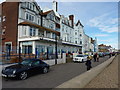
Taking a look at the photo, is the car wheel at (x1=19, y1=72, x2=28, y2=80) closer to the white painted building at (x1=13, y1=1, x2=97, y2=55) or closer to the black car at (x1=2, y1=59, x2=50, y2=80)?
the black car at (x1=2, y1=59, x2=50, y2=80)

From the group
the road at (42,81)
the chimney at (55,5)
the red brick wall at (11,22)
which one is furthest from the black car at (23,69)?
the chimney at (55,5)

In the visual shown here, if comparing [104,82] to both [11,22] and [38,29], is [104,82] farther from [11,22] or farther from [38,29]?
[11,22]

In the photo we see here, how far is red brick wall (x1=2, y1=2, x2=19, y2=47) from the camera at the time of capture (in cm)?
2144

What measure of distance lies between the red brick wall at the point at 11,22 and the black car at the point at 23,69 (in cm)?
1442

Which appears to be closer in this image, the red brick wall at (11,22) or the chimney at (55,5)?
the red brick wall at (11,22)

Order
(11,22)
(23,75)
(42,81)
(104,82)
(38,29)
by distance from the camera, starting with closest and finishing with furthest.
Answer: (42,81), (104,82), (23,75), (11,22), (38,29)

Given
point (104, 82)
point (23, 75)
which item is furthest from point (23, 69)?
point (104, 82)

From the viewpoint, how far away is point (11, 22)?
73.4 ft

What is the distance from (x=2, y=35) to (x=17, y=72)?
20.8 m

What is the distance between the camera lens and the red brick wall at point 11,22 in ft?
70.3

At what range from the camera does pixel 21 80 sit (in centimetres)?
694

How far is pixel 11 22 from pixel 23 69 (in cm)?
1839

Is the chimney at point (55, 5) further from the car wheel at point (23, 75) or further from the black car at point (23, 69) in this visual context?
the car wheel at point (23, 75)

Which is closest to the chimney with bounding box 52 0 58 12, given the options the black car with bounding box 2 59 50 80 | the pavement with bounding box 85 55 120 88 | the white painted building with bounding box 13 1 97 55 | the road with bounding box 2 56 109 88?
the white painted building with bounding box 13 1 97 55
